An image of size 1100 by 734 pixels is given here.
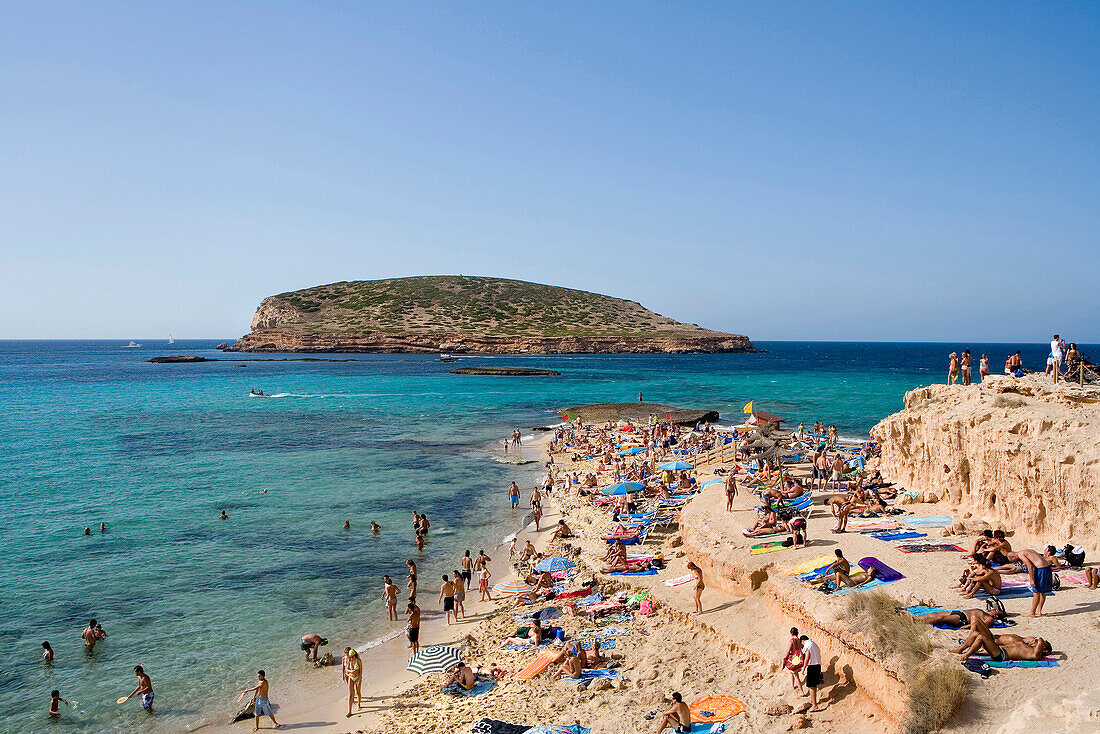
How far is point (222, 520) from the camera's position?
21.7 meters

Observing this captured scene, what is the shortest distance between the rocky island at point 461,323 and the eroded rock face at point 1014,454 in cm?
10355

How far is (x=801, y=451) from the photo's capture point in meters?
25.3

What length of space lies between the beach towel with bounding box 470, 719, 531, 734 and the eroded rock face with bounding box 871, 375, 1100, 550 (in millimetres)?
10304

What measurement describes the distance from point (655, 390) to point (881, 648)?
5566cm

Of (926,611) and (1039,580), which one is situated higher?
(1039,580)

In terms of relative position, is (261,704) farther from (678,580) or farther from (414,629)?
(678,580)

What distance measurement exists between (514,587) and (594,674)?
17.2 ft

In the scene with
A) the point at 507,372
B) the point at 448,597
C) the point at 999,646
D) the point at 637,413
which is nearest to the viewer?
the point at 999,646

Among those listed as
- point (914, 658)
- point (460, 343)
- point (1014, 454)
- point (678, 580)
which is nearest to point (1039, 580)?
point (914, 658)

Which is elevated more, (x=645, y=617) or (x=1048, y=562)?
(x=1048, y=562)

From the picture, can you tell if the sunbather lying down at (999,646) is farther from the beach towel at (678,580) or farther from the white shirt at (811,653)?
the beach towel at (678,580)

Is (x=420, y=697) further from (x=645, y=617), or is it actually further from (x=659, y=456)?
(x=659, y=456)

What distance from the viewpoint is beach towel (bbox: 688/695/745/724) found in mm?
8641

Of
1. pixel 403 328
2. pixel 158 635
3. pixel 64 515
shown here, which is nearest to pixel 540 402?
pixel 64 515
